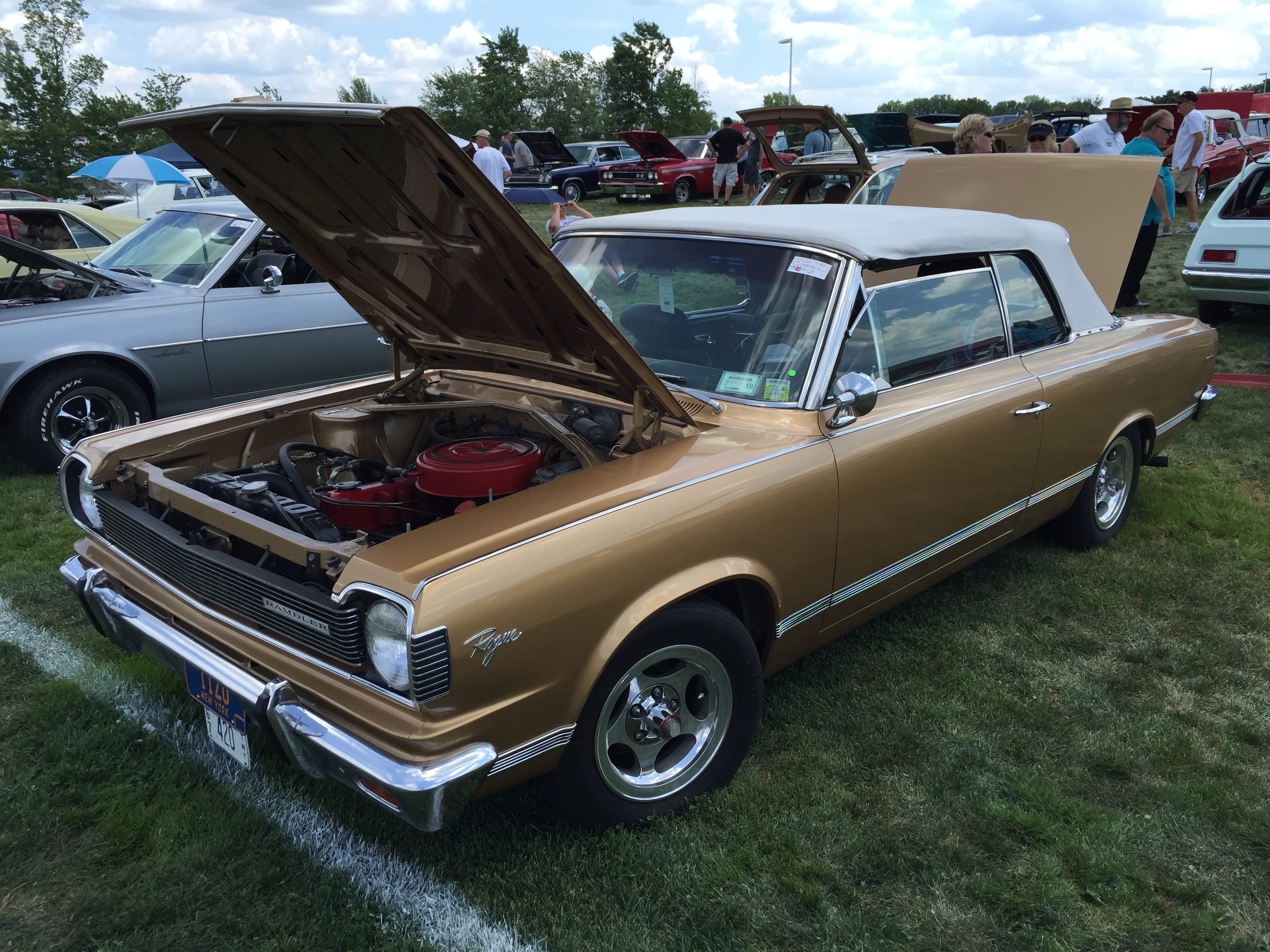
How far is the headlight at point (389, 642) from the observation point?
6.67 ft

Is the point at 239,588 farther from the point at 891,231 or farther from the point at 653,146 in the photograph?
the point at 653,146

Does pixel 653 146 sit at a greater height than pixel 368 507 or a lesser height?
greater

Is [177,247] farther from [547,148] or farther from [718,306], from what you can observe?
[547,148]

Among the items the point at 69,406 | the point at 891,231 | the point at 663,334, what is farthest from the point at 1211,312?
the point at 69,406

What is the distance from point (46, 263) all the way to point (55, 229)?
14.3 feet

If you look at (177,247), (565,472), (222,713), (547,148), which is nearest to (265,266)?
(177,247)

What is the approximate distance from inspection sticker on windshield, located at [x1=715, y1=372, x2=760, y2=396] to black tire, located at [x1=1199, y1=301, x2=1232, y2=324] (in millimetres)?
7440

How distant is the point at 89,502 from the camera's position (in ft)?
9.77

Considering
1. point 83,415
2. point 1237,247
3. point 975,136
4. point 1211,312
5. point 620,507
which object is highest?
point 975,136

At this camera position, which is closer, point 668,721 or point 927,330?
point 668,721

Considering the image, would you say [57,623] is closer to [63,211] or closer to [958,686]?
[958,686]

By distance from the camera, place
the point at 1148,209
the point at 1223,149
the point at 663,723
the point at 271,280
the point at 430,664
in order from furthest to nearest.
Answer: the point at 1223,149
the point at 1148,209
the point at 271,280
the point at 663,723
the point at 430,664

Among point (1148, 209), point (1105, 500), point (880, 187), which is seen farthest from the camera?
point (1148, 209)

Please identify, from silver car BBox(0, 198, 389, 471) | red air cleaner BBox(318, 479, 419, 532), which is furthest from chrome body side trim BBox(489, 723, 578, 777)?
silver car BBox(0, 198, 389, 471)
